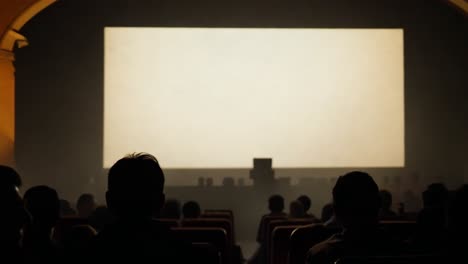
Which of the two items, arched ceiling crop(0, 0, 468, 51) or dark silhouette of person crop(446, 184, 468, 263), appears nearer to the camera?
dark silhouette of person crop(446, 184, 468, 263)

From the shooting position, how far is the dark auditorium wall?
11.5 m

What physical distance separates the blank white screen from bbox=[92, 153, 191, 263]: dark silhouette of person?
9.51m

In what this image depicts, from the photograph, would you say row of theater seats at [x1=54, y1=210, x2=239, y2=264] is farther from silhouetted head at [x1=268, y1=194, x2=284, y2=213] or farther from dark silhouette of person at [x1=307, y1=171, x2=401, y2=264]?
silhouetted head at [x1=268, y1=194, x2=284, y2=213]

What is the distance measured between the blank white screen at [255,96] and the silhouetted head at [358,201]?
8.96m

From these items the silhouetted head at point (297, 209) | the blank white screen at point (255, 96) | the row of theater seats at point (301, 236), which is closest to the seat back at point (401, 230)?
the row of theater seats at point (301, 236)

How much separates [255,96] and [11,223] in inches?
381

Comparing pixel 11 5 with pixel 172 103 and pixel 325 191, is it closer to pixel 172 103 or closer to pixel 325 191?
pixel 172 103

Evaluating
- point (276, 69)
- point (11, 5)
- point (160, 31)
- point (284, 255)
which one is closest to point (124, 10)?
point (160, 31)

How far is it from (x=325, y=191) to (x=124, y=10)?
14.7 ft

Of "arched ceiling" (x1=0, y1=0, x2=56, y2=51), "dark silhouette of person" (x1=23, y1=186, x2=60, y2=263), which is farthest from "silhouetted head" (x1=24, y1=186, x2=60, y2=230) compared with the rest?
"arched ceiling" (x1=0, y1=0, x2=56, y2=51)

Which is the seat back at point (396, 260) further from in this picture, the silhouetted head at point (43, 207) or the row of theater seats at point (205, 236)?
the silhouetted head at point (43, 207)

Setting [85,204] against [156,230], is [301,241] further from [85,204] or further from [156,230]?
[85,204]

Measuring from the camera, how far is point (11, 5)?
8.02m

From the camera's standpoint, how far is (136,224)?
1583mm
